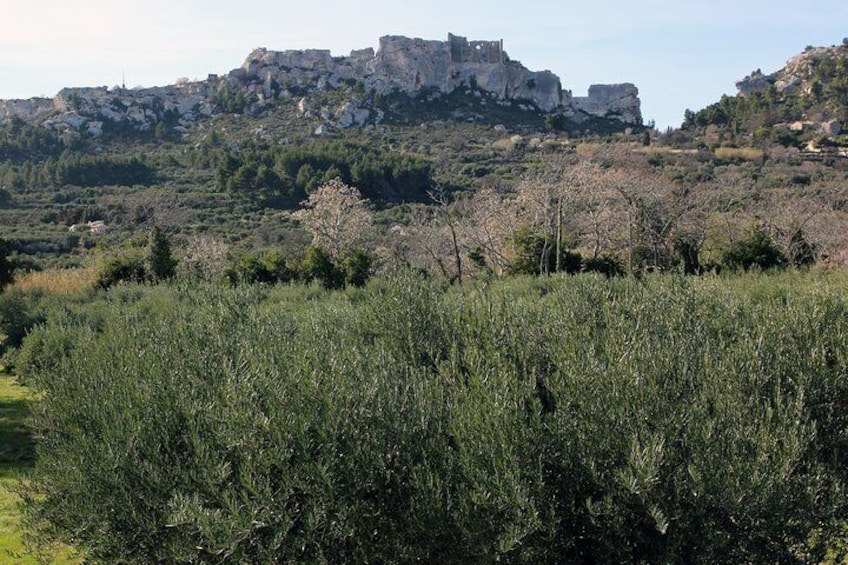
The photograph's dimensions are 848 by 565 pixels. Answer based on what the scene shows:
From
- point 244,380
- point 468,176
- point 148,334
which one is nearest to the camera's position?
point 244,380

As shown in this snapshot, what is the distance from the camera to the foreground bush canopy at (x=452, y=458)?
550cm

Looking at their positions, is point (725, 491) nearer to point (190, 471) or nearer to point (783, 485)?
point (783, 485)

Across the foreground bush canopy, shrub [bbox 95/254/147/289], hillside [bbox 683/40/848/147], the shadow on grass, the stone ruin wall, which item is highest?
the stone ruin wall

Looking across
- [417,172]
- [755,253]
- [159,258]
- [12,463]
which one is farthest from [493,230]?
[12,463]

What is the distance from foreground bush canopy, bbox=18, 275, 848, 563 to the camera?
5496 millimetres

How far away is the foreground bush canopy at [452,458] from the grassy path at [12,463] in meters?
1.97

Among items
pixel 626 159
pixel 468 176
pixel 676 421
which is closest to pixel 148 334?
pixel 676 421

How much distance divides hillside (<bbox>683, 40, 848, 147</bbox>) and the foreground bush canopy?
55.0 metres

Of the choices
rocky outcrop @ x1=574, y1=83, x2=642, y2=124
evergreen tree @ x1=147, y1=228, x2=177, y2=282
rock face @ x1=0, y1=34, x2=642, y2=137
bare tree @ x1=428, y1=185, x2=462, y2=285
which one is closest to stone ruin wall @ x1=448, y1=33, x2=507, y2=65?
rock face @ x1=0, y1=34, x2=642, y2=137

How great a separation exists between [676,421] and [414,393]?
240 cm

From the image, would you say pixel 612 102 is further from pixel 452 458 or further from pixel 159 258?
pixel 452 458

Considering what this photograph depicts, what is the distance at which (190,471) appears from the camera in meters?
5.78

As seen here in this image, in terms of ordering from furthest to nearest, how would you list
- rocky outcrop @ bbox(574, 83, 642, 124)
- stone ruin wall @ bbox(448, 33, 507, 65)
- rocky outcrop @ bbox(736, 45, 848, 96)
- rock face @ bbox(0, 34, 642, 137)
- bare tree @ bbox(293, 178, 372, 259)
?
1. stone ruin wall @ bbox(448, 33, 507, 65)
2. rocky outcrop @ bbox(574, 83, 642, 124)
3. rock face @ bbox(0, 34, 642, 137)
4. rocky outcrop @ bbox(736, 45, 848, 96)
5. bare tree @ bbox(293, 178, 372, 259)

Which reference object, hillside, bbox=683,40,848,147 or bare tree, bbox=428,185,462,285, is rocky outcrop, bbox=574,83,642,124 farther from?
bare tree, bbox=428,185,462,285
